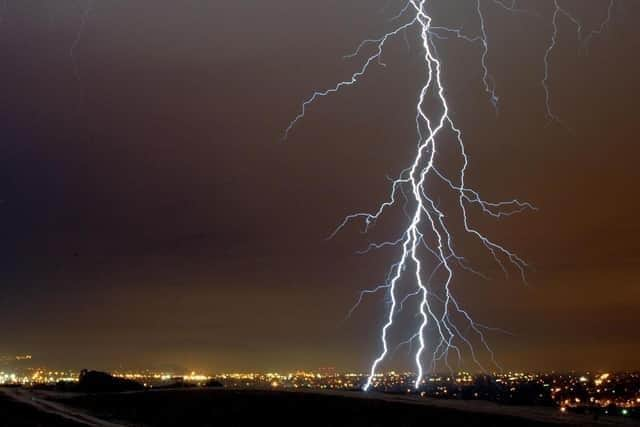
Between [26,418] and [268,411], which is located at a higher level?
[268,411]

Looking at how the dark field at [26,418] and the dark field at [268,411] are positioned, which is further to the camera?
the dark field at [26,418]

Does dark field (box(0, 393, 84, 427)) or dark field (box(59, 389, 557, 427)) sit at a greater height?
dark field (box(59, 389, 557, 427))

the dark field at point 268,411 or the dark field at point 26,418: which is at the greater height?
the dark field at point 268,411

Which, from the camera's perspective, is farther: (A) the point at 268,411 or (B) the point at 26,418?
(B) the point at 26,418

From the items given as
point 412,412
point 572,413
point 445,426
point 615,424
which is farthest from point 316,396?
point 615,424

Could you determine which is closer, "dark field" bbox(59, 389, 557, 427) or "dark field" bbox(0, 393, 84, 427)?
"dark field" bbox(59, 389, 557, 427)
